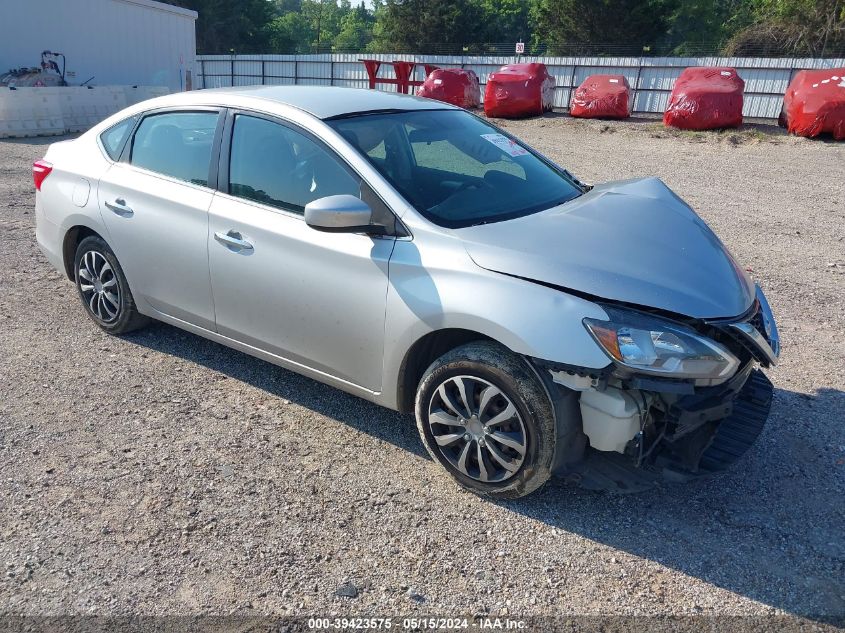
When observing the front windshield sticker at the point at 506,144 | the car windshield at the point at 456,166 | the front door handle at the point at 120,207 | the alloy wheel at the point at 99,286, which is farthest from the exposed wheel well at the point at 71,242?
the front windshield sticker at the point at 506,144

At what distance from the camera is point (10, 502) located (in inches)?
126

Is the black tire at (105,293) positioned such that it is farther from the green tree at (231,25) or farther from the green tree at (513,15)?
the green tree at (513,15)

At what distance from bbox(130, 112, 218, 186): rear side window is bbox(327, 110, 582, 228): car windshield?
35.7 inches

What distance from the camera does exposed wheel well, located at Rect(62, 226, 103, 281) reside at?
190 inches

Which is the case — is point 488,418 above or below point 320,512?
above

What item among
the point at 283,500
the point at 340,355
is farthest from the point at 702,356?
the point at 283,500

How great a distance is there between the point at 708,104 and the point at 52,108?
16274 mm

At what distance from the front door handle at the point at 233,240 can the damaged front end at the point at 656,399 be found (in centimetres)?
179

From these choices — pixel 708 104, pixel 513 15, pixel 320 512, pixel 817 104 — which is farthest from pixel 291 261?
pixel 513 15

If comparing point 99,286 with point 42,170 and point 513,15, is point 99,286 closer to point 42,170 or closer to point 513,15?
point 42,170

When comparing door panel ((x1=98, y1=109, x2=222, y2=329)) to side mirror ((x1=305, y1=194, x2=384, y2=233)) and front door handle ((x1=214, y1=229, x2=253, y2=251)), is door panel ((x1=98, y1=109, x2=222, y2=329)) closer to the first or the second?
front door handle ((x1=214, y1=229, x2=253, y2=251))

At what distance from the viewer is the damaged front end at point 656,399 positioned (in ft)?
9.14

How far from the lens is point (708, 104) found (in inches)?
699

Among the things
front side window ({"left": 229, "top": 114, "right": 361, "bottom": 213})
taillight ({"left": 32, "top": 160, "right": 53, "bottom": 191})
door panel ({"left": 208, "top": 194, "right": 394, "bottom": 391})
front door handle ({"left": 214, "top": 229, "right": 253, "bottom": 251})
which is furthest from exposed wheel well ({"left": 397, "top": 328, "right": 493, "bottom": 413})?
taillight ({"left": 32, "top": 160, "right": 53, "bottom": 191})
